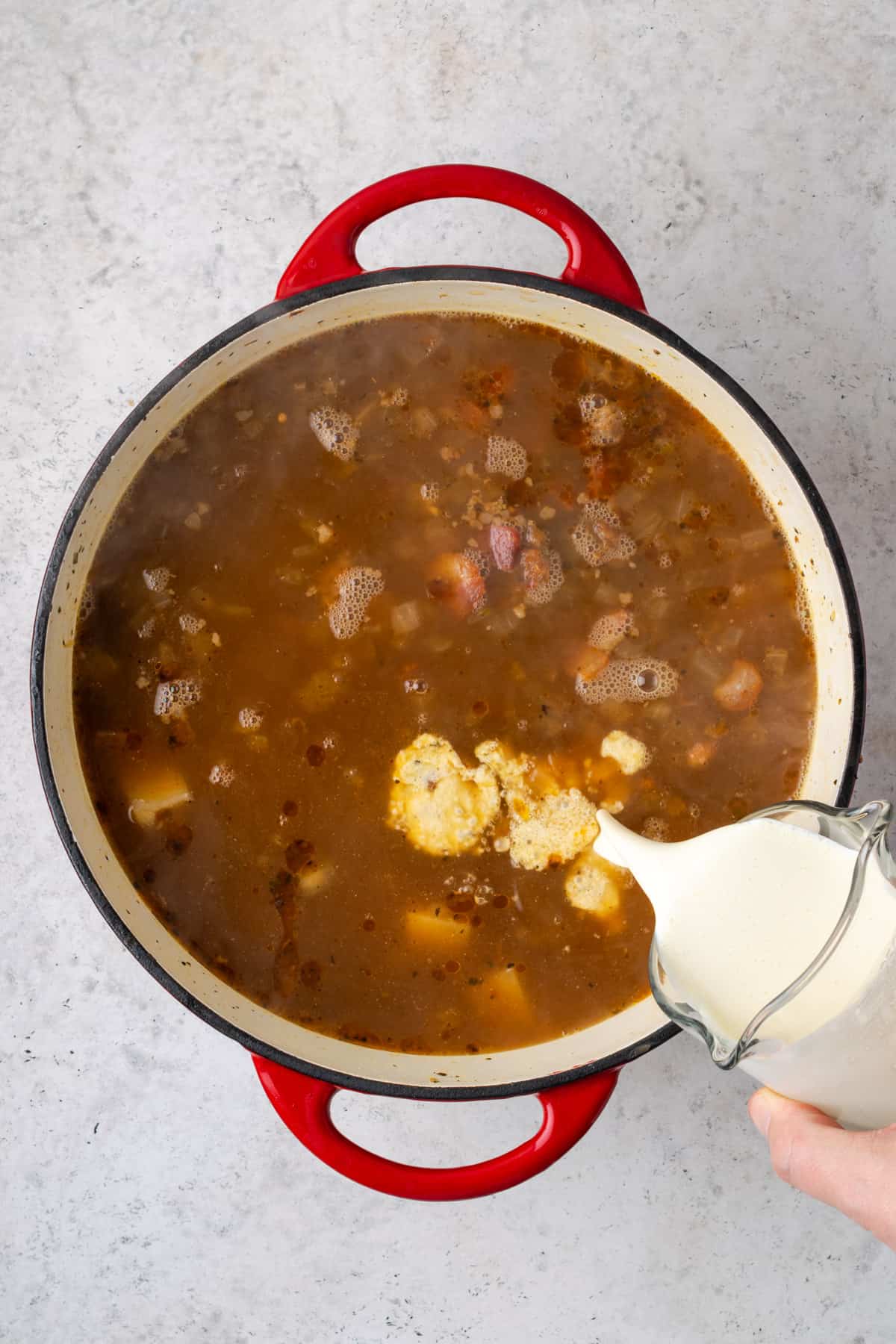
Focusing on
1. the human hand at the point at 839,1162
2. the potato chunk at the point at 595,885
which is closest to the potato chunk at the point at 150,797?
the potato chunk at the point at 595,885

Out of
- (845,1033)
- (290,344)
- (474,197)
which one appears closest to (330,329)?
(290,344)

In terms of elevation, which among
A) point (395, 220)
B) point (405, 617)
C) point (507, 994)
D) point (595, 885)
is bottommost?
point (507, 994)

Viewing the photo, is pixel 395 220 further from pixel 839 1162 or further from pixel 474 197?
pixel 839 1162

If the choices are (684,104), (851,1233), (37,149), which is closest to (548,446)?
(684,104)

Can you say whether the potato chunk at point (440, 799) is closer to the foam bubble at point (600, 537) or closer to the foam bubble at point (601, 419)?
the foam bubble at point (600, 537)

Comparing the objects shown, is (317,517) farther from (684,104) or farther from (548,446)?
(684,104)

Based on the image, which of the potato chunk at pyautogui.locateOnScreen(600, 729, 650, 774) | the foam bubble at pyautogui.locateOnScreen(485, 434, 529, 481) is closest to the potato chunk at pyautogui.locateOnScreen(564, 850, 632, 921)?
the potato chunk at pyautogui.locateOnScreen(600, 729, 650, 774)
